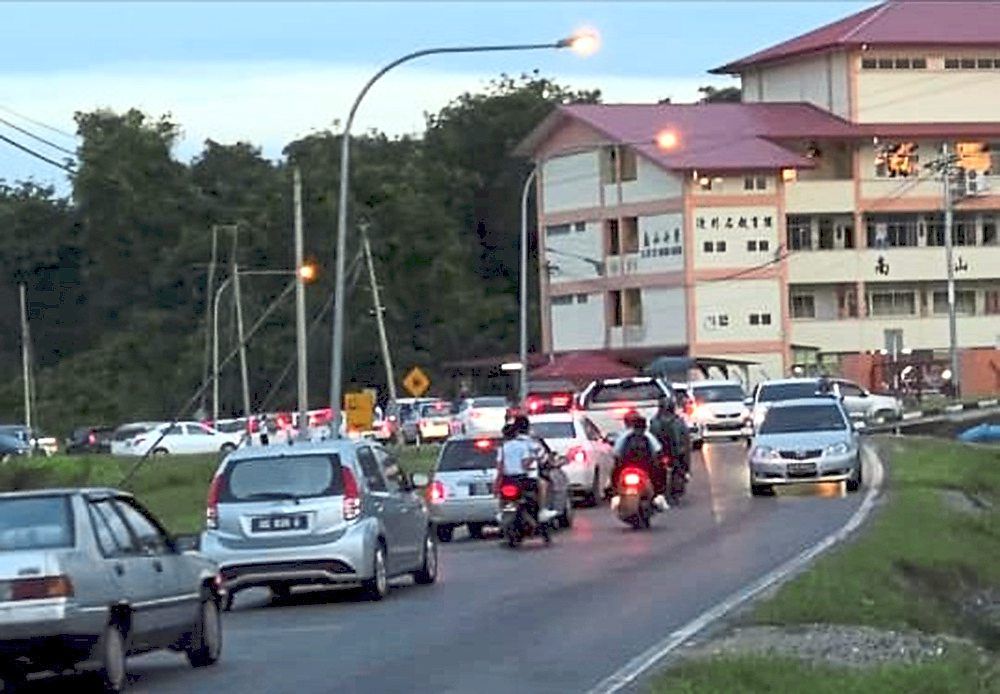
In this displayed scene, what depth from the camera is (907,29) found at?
333ft

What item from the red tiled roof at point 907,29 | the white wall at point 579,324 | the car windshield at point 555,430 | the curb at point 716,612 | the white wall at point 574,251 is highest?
the red tiled roof at point 907,29

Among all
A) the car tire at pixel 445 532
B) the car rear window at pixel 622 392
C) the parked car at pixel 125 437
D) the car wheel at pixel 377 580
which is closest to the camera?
the car wheel at pixel 377 580

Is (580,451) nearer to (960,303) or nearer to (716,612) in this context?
(716,612)

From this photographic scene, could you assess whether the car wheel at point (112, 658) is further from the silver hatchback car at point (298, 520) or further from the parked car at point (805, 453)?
the parked car at point (805, 453)

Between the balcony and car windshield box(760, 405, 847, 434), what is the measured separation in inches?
2208

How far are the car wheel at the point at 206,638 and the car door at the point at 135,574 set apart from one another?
927 millimetres

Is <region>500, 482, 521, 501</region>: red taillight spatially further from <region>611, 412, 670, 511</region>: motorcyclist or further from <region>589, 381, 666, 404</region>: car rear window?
<region>589, 381, 666, 404</region>: car rear window

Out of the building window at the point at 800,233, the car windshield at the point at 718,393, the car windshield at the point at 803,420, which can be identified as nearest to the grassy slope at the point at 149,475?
the car windshield at the point at 718,393

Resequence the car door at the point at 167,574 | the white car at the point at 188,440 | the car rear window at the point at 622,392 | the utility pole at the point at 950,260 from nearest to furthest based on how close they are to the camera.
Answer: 1. the car door at the point at 167,574
2. the car rear window at the point at 622,392
3. the white car at the point at 188,440
4. the utility pole at the point at 950,260

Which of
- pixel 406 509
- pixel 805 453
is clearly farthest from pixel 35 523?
pixel 805 453

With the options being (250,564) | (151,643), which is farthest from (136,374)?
(151,643)

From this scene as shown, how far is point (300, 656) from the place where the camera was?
21.0 m

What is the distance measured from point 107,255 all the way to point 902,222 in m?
33.7

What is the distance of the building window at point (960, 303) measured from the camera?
4038 inches
